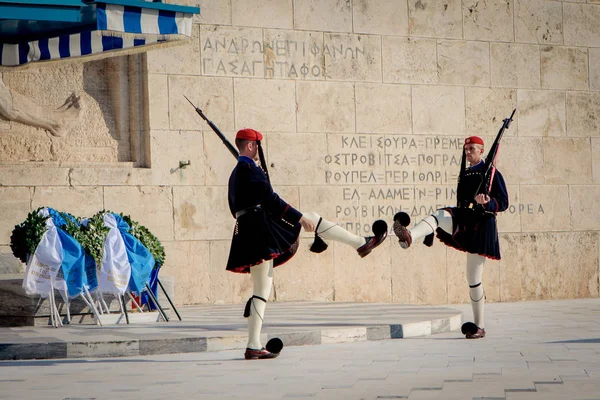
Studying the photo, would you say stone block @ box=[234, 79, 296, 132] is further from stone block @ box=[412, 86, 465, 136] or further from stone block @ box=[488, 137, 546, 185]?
stone block @ box=[488, 137, 546, 185]

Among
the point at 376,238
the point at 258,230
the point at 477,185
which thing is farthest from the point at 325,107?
the point at 258,230

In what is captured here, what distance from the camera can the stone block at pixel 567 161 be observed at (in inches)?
592

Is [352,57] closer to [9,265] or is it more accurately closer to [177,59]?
[177,59]

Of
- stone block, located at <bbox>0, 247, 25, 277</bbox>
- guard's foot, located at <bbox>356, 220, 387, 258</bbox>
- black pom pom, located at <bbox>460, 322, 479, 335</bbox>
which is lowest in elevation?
black pom pom, located at <bbox>460, 322, 479, 335</bbox>

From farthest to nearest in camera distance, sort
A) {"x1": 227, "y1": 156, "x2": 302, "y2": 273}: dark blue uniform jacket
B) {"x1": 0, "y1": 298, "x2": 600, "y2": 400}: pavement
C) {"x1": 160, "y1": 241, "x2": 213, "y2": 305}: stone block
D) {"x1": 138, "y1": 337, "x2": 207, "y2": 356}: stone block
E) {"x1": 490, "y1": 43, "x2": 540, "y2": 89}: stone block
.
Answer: {"x1": 490, "y1": 43, "x2": 540, "y2": 89}: stone block → {"x1": 160, "y1": 241, "x2": 213, "y2": 305}: stone block → {"x1": 138, "y1": 337, "x2": 207, "y2": 356}: stone block → {"x1": 227, "y1": 156, "x2": 302, "y2": 273}: dark blue uniform jacket → {"x1": 0, "y1": 298, "x2": 600, "y2": 400}: pavement

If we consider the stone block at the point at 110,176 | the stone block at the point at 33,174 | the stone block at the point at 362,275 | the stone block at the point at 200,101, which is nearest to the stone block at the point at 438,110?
the stone block at the point at 362,275

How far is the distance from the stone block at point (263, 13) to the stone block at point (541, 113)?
142 inches

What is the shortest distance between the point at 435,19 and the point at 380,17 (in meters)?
0.84

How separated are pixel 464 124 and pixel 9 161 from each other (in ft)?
19.9

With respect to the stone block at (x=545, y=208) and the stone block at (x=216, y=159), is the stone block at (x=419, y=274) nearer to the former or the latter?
the stone block at (x=545, y=208)

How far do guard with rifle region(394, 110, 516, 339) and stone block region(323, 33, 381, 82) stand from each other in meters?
4.65

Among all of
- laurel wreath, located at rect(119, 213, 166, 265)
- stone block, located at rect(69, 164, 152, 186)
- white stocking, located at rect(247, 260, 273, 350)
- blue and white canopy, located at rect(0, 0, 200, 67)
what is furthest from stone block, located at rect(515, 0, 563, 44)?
white stocking, located at rect(247, 260, 273, 350)

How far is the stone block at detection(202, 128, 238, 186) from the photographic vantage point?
13.1 meters

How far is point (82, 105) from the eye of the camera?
12922mm
